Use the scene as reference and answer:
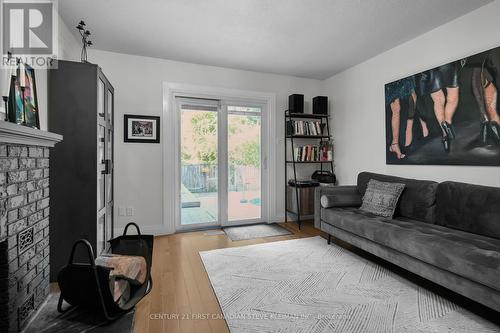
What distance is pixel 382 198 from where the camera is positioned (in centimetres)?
272

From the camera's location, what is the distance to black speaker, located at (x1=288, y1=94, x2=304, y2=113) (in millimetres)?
4027

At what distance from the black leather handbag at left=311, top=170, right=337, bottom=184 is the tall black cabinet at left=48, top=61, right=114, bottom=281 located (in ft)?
10.7

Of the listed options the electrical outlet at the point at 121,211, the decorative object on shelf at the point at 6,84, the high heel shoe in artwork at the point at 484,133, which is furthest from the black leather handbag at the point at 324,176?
the decorative object on shelf at the point at 6,84

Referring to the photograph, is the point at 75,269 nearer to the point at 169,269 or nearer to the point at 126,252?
the point at 169,269

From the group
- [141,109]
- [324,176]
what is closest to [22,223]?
[141,109]

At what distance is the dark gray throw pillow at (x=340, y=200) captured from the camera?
117 inches

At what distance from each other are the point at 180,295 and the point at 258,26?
266 cm

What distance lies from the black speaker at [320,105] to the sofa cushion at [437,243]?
6.92 feet

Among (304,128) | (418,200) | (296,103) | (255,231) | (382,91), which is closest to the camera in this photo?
(418,200)

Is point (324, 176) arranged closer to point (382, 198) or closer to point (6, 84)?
point (382, 198)

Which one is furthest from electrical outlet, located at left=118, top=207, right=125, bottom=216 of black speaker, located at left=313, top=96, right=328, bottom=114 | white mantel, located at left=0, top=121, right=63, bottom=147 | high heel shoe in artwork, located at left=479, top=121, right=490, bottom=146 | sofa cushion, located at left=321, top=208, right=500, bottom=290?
high heel shoe in artwork, located at left=479, top=121, right=490, bottom=146

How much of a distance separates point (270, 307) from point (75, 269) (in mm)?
1310

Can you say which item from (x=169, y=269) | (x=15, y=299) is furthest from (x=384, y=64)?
(x=15, y=299)

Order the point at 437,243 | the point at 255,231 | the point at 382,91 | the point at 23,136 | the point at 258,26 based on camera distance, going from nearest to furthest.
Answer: the point at 23,136 → the point at 437,243 → the point at 258,26 → the point at 382,91 → the point at 255,231
